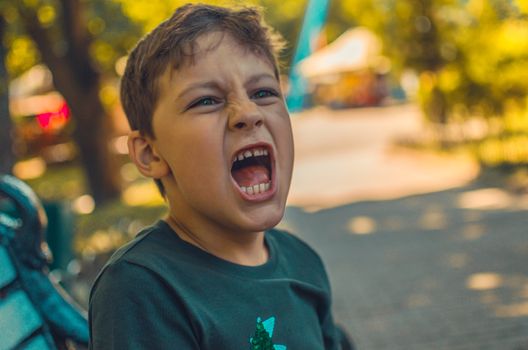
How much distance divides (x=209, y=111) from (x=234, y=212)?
0.65ft

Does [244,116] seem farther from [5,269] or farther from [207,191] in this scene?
[5,269]

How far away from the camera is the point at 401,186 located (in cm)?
1295

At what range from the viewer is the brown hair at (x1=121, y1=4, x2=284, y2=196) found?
1637 mm

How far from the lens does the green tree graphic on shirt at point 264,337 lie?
1.57 metres

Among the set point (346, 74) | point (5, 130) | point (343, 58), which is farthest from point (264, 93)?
point (346, 74)

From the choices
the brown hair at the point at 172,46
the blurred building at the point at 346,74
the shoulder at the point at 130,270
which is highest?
the brown hair at the point at 172,46

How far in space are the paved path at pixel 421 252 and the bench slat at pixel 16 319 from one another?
152 inches

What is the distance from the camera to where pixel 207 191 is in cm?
158

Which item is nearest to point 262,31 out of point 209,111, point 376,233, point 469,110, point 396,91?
point 209,111

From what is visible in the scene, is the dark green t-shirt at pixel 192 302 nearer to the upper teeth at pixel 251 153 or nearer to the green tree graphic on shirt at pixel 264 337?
the green tree graphic on shirt at pixel 264 337

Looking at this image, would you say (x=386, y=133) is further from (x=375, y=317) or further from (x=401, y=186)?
(x=375, y=317)

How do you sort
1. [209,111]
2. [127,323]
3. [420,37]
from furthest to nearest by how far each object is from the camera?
[420,37]
[209,111]
[127,323]

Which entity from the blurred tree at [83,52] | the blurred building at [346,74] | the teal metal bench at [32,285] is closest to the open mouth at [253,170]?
the teal metal bench at [32,285]

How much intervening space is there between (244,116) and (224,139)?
58 mm
